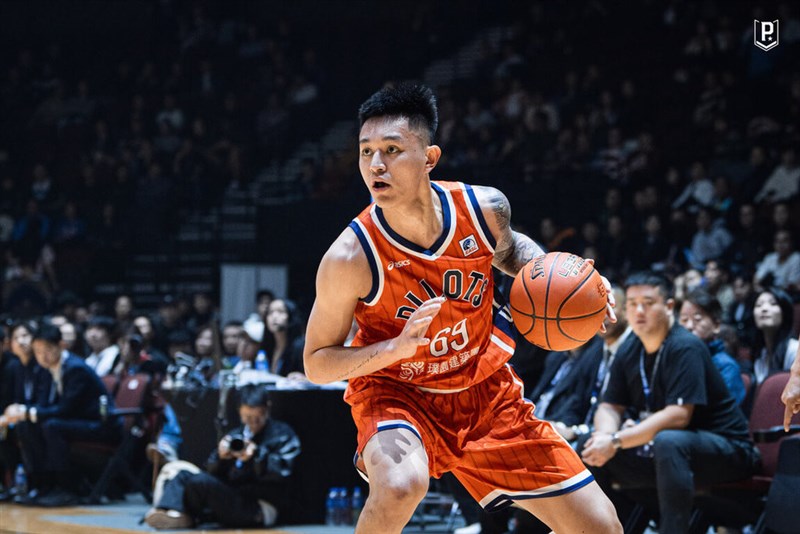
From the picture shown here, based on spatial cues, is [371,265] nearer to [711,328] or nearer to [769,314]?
[711,328]

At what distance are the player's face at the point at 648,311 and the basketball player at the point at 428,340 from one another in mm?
2013

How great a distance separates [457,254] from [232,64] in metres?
16.2

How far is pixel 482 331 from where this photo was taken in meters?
3.91

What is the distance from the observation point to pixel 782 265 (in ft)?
32.0

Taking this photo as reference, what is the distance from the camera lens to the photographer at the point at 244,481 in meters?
7.51

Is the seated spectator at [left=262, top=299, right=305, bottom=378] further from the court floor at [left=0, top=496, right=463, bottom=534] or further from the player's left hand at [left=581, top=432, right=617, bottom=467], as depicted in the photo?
the player's left hand at [left=581, top=432, right=617, bottom=467]

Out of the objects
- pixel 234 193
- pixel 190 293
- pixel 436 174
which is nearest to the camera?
pixel 436 174

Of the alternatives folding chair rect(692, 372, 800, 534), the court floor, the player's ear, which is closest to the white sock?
the court floor

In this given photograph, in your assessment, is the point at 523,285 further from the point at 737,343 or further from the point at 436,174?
the point at 436,174

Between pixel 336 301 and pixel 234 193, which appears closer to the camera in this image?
pixel 336 301

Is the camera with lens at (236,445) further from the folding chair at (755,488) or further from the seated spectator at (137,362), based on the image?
the folding chair at (755,488)

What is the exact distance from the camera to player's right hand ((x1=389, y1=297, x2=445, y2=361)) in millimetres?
3477

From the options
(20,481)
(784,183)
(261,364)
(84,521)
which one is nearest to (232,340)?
(261,364)

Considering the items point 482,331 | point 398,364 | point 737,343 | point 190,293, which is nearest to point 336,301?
point 398,364
